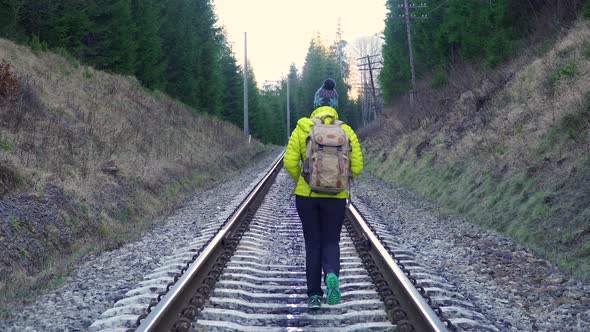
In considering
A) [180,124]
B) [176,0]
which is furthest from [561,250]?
[176,0]

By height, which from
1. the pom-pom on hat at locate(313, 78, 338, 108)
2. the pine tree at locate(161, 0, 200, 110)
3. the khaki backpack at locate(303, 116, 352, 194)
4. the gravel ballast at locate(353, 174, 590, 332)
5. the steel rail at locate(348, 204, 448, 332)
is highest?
the pine tree at locate(161, 0, 200, 110)

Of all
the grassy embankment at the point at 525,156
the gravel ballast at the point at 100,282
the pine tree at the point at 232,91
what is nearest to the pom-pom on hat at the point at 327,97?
the gravel ballast at the point at 100,282

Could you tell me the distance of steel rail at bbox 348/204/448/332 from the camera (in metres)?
4.35

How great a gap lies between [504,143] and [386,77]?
32.3m

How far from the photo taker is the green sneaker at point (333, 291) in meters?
5.07

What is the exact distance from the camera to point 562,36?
15766mm

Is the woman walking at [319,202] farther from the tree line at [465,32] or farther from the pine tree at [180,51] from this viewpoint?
the pine tree at [180,51]

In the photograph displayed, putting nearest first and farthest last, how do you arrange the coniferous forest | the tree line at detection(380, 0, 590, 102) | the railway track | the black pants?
the railway track
the black pants
the tree line at detection(380, 0, 590, 102)
the coniferous forest

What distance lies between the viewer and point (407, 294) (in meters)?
5.08

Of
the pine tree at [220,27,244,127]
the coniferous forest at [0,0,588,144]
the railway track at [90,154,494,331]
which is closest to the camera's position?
the railway track at [90,154,494,331]

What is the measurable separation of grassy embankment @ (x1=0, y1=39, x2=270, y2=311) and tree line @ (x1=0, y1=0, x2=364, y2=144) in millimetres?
1719

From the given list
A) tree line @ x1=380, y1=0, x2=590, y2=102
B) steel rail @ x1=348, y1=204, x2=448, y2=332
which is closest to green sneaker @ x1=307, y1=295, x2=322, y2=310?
steel rail @ x1=348, y1=204, x2=448, y2=332

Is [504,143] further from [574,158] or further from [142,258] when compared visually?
[142,258]

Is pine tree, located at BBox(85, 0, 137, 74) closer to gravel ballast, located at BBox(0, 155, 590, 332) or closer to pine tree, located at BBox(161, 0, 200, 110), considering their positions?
pine tree, located at BBox(161, 0, 200, 110)
